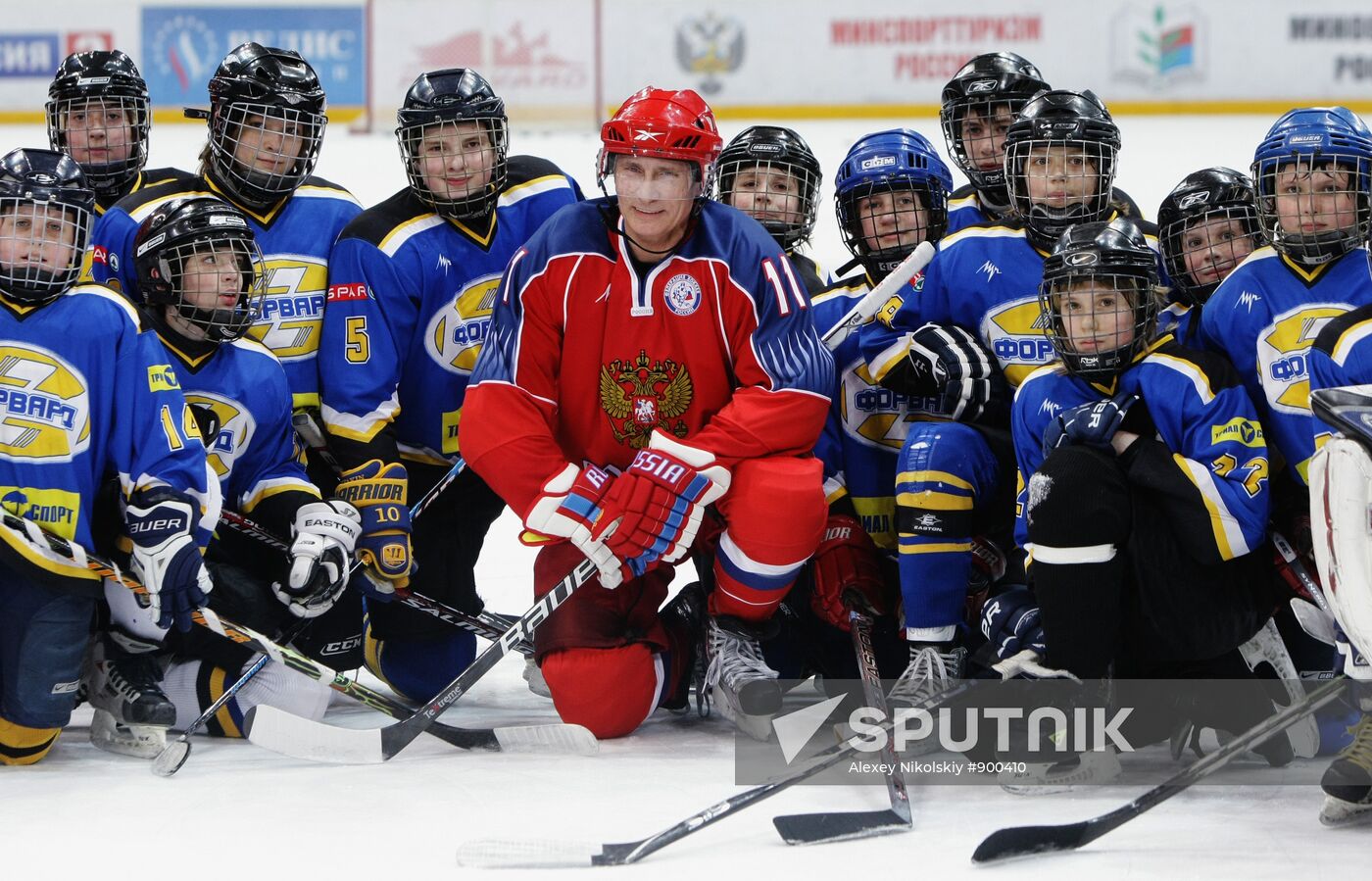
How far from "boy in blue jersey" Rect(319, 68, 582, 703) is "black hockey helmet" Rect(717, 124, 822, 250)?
0.35 metres

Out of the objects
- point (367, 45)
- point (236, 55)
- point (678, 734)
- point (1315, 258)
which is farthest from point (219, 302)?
point (367, 45)

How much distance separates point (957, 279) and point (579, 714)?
1.02 meters

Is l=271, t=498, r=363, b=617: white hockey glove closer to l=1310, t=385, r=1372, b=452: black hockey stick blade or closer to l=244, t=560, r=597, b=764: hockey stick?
l=244, t=560, r=597, b=764: hockey stick

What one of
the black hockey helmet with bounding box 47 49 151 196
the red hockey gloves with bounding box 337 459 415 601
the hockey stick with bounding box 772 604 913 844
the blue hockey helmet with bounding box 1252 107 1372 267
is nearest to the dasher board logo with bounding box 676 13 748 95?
the black hockey helmet with bounding box 47 49 151 196

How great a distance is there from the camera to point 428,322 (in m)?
3.18

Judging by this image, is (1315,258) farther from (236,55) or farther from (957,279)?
(236,55)

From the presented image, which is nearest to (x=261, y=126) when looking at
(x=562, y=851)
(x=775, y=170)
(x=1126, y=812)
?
(x=775, y=170)

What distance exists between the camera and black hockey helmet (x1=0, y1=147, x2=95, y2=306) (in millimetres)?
2604

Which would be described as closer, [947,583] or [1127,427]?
[1127,427]

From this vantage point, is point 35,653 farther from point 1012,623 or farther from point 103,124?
point 1012,623

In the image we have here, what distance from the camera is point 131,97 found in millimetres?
3404

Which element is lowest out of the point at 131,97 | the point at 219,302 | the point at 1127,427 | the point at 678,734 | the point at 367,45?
the point at 678,734

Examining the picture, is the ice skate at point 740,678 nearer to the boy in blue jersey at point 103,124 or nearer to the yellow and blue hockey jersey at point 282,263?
the yellow and blue hockey jersey at point 282,263

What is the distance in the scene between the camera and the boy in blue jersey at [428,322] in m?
3.08
